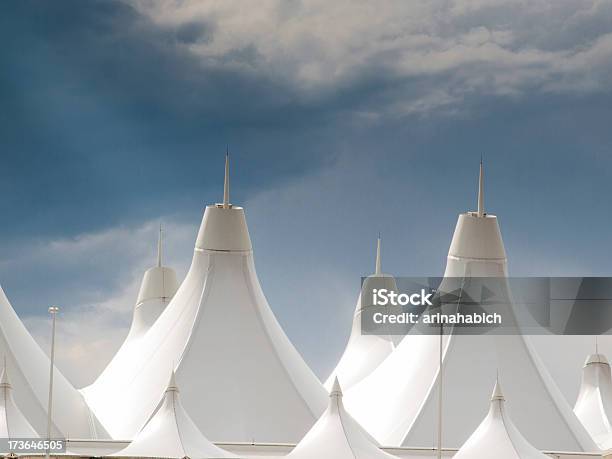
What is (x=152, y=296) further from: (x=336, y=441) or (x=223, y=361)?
(x=336, y=441)

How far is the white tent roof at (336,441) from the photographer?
3488 cm

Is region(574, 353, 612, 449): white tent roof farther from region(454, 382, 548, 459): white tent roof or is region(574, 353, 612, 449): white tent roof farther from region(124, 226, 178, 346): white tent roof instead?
region(124, 226, 178, 346): white tent roof

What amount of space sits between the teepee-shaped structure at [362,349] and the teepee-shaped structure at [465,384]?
5848 mm

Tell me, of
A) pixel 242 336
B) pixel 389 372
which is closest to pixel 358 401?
pixel 389 372

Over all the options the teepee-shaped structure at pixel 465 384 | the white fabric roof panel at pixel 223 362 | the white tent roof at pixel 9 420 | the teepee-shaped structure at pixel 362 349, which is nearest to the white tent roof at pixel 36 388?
the white fabric roof panel at pixel 223 362

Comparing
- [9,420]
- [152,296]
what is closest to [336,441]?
[9,420]

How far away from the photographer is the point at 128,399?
41.8m

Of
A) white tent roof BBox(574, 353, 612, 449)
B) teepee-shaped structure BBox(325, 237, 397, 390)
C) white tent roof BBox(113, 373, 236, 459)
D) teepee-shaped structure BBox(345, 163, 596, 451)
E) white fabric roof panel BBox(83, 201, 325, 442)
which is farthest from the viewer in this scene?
teepee-shaped structure BBox(325, 237, 397, 390)

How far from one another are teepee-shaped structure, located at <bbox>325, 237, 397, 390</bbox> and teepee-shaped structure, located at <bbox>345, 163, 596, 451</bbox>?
5.85 m

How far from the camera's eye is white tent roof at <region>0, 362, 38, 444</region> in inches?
1390

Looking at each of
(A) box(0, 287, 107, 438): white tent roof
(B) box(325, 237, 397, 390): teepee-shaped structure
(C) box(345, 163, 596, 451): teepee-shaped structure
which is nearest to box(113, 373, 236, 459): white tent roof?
(A) box(0, 287, 107, 438): white tent roof

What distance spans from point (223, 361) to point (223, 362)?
24 millimetres

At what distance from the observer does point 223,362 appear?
135ft

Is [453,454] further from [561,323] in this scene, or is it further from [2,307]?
[561,323]
